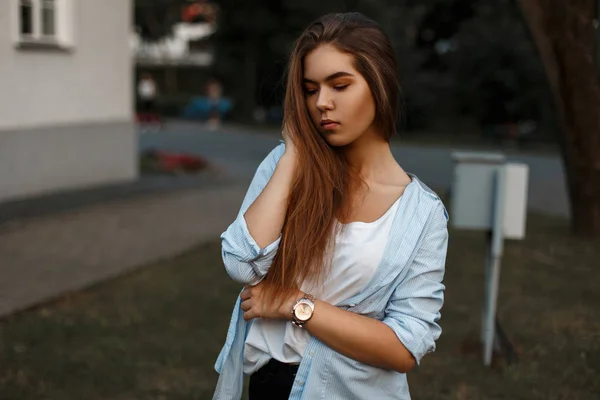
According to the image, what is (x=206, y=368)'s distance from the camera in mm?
5207

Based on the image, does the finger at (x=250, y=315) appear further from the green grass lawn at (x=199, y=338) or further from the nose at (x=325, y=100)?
the green grass lawn at (x=199, y=338)

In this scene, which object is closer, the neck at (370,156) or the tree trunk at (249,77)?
the neck at (370,156)

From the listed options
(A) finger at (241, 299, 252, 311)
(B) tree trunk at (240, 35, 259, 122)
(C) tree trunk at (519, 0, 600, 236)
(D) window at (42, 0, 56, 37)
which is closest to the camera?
→ (A) finger at (241, 299, 252, 311)

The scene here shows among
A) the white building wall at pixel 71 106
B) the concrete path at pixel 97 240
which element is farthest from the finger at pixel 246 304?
the white building wall at pixel 71 106

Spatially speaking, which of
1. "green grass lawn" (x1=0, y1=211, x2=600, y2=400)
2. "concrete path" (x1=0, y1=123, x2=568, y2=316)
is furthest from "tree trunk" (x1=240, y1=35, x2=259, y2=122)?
"green grass lawn" (x1=0, y1=211, x2=600, y2=400)

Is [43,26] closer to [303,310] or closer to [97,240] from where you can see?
[97,240]

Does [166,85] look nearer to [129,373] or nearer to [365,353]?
[129,373]

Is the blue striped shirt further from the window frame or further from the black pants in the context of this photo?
the window frame

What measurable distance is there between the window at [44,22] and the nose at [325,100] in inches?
405

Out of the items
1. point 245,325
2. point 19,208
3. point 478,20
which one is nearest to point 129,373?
point 245,325

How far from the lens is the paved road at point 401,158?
14320 millimetres

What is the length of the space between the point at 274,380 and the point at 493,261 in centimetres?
368

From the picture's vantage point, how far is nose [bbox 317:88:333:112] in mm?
1873

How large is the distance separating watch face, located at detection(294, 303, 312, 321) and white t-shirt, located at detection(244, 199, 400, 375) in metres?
0.07
